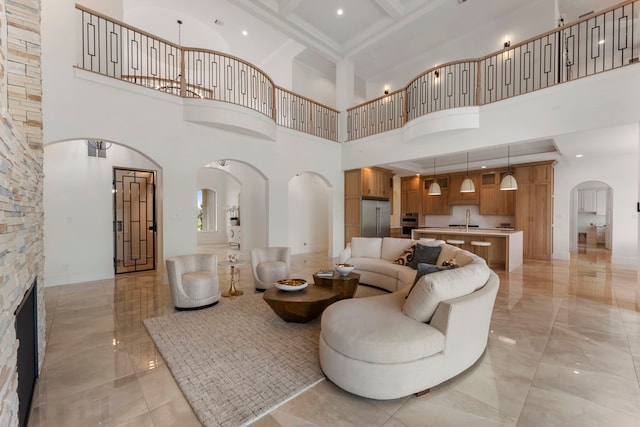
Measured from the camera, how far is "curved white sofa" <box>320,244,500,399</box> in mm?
1911

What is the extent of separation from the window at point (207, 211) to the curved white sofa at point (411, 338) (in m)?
10.7

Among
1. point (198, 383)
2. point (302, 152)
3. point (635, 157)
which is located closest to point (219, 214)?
point (302, 152)

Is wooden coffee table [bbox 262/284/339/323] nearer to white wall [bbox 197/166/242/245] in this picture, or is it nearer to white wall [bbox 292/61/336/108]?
white wall [bbox 292/61/336/108]

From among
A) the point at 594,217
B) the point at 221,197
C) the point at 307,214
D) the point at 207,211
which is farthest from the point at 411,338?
the point at 594,217

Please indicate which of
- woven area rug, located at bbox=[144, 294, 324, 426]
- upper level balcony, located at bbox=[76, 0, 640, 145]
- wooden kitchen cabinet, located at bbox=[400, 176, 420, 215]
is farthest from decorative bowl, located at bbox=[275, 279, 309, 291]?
wooden kitchen cabinet, located at bbox=[400, 176, 420, 215]

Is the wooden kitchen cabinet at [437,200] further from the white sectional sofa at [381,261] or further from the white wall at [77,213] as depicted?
the white wall at [77,213]

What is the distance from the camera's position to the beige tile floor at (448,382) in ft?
5.94

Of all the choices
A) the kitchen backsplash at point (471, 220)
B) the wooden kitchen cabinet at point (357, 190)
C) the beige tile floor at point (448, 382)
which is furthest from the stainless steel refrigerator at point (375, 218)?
the beige tile floor at point (448, 382)

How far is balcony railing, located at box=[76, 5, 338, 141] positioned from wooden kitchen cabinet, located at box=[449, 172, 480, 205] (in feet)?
15.1

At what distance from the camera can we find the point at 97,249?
5.43 metres

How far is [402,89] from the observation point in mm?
6926

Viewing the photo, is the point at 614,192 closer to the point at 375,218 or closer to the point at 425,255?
the point at 375,218

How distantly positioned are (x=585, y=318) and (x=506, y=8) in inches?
290

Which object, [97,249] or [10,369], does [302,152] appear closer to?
[97,249]
